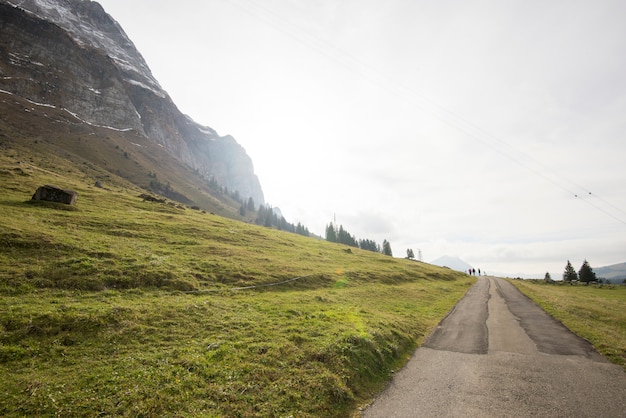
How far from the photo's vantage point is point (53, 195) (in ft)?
124

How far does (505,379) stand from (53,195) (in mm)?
53464

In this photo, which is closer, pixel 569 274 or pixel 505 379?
pixel 505 379

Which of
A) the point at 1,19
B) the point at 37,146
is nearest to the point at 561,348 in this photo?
the point at 37,146

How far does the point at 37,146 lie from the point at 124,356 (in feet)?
496

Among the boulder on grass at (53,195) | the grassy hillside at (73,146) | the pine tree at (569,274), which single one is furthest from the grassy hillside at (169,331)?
the pine tree at (569,274)

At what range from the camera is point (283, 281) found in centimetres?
3052

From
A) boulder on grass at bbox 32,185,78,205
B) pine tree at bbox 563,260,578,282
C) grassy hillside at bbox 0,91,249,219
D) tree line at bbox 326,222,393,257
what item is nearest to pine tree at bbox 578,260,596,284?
pine tree at bbox 563,260,578,282

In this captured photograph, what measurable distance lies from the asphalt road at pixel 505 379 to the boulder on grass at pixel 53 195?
Answer: 4791 cm

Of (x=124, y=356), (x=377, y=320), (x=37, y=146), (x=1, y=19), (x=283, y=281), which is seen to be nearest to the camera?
(x=124, y=356)

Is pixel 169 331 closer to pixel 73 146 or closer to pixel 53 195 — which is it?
pixel 53 195

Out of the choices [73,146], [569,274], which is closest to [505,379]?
[569,274]

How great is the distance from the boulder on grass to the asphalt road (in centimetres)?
4791

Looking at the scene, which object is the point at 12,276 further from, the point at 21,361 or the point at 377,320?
the point at 377,320

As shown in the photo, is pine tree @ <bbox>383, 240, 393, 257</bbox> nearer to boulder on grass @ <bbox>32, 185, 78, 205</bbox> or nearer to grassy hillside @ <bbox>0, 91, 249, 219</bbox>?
grassy hillside @ <bbox>0, 91, 249, 219</bbox>
